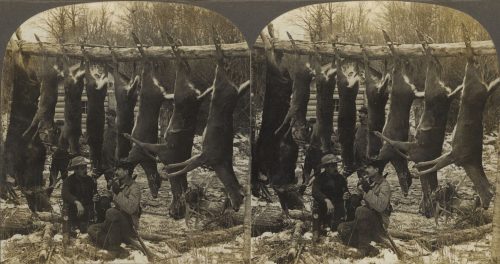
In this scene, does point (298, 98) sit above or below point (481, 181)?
above

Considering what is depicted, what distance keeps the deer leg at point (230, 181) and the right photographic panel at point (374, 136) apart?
3.5 inches

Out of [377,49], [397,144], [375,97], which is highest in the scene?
[377,49]

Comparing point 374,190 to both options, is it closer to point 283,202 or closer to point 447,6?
point 283,202

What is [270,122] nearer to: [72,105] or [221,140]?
[221,140]

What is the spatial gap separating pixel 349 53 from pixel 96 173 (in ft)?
4.30

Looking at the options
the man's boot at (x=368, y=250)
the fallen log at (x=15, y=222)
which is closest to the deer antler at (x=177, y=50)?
the fallen log at (x=15, y=222)

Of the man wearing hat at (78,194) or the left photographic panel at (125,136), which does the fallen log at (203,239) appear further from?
the man wearing hat at (78,194)

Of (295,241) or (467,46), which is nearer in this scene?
(467,46)

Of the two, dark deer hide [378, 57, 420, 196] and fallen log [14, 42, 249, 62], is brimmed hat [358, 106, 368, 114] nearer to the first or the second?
dark deer hide [378, 57, 420, 196]

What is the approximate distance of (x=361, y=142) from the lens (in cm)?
332

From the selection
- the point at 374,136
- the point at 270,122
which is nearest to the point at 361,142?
the point at 374,136

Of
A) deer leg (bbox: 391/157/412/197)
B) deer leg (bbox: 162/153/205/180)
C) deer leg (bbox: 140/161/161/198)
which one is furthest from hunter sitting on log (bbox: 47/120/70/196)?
deer leg (bbox: 391/157/412/197)

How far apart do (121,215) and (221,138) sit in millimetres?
598

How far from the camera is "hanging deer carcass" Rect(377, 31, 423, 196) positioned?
328 cm
